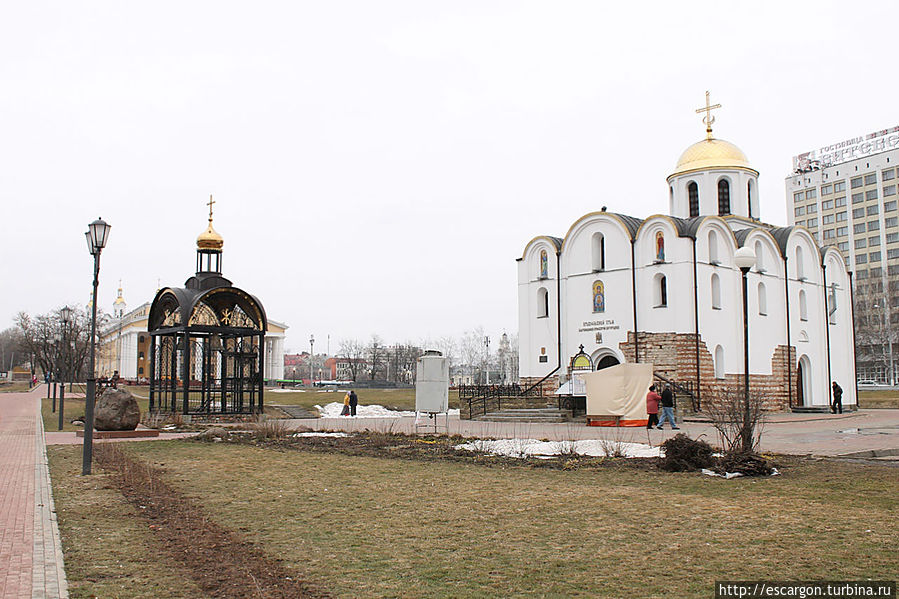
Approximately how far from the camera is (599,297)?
116 ft

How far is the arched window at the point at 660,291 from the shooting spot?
110 feet

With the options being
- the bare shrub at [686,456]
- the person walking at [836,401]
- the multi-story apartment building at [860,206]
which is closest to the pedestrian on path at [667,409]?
the bare shrub at [686,456]

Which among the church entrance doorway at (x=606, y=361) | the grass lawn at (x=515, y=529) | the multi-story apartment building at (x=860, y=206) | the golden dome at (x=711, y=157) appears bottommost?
the grass lawn at (x=515, y=529)

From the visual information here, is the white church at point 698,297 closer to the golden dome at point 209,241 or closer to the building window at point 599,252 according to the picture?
the building window at point 599,252

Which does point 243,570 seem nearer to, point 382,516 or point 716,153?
point 382,516

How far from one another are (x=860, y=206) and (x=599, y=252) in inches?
2777

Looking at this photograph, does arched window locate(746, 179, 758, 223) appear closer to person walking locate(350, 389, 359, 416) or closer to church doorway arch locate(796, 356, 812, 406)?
church doorway arch locate(796, 356, 812, 406)

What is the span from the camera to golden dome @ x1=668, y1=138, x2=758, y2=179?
3881 centimetres

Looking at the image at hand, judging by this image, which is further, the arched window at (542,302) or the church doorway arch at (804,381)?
the church doorway arch at (804,381)

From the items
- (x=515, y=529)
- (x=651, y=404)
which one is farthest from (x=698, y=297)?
(x=515, y=529)

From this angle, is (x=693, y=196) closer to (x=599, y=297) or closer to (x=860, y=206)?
(x=599, y=297)

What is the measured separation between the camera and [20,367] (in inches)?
5192

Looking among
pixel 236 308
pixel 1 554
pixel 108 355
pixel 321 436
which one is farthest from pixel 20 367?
pixel 1 554

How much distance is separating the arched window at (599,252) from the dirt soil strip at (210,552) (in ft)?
88.9
